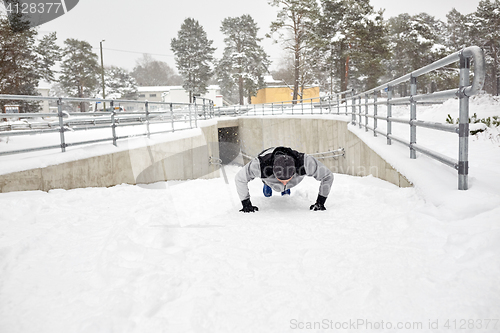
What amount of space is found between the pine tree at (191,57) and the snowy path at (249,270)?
4233cm

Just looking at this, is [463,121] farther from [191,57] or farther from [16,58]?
[191,57]

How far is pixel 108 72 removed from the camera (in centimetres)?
4844

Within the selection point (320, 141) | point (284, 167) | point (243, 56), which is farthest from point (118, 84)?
point (284, 167)

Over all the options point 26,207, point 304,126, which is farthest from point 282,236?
point 304,126

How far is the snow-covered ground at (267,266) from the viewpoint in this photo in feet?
6.14

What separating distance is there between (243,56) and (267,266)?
41.7 metres

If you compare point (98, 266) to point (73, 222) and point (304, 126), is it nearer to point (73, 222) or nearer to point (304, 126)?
point (73, 222)

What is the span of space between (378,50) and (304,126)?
1803 cm

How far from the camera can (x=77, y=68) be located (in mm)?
43344

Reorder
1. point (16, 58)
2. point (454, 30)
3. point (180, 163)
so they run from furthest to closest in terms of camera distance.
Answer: point (454, 30) < point (16, 58) < point (180, 163)

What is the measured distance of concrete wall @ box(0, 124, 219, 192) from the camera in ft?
16.0

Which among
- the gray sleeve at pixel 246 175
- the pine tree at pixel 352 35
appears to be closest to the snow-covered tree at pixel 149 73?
the pine tree at pixel 352 35

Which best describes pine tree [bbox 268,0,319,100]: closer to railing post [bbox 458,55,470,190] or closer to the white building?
the white building

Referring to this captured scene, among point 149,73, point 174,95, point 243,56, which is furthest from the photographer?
point 149,73
